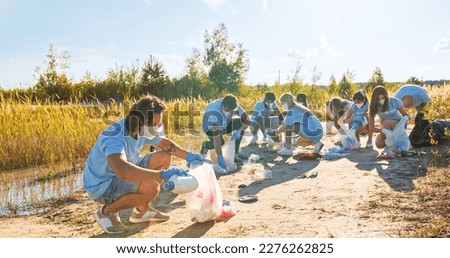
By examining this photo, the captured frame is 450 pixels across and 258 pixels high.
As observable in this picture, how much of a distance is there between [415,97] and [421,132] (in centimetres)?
55

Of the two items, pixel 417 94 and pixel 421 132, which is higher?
pixel 417 94

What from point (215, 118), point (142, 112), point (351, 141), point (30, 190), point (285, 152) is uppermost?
point (142, 112)

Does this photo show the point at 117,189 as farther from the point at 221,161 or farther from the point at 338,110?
the point at 338,110

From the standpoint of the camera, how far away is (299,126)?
7895 mm

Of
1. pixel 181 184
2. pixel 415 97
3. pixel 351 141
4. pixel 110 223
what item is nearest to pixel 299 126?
pixel 351 141

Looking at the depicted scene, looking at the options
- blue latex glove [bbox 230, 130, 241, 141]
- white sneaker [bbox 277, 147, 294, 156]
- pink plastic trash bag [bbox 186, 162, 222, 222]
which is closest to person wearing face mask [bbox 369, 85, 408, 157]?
white sneaker [bbox 277, 147, 294, 156]

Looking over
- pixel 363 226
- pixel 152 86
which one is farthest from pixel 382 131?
pixel 152 86

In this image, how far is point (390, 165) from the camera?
6.30 m

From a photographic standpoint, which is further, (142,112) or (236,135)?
(236,135)

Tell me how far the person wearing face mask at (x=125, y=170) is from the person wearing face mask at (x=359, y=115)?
4425 mm

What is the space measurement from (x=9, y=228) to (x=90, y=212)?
77 centimetres

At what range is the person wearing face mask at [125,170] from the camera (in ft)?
12.4

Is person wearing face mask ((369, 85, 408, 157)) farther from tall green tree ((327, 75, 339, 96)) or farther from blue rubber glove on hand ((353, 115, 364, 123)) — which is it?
tall green tree ((327, 75, 339, 96))

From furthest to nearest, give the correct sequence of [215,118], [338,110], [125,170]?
[338,110] < [215,118] < [125,170]
